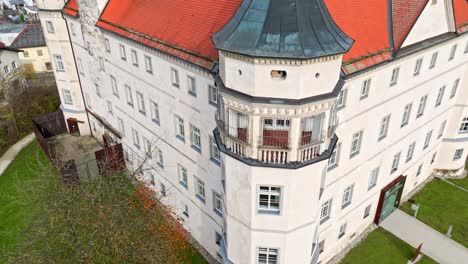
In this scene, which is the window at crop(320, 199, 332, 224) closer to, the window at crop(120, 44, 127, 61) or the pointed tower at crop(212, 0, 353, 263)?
the pointed tower at crop(212, 0, 353, 263)

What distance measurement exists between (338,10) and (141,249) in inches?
691

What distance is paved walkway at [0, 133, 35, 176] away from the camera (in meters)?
40.8

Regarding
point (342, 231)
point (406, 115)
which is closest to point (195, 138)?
point (342, 231)

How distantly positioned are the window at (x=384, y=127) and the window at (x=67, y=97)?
110 ft

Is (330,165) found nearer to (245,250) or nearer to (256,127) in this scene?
(245,250)

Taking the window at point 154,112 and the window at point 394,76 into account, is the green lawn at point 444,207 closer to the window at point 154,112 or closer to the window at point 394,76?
the window at point 394,76

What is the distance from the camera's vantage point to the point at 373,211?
97.8ft

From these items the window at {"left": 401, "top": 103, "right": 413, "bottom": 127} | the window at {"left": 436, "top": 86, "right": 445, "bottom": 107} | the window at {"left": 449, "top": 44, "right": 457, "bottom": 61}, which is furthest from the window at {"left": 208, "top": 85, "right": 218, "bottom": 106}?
the window at {"left": 436, "top": 86, "right": 445, "bottom": 107}

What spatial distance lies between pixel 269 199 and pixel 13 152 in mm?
37647

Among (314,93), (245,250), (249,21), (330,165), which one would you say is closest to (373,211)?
(330,165)

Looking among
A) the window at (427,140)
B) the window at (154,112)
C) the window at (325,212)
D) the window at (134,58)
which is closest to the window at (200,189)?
the window at (154,112)

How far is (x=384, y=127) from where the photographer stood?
85.3 ft

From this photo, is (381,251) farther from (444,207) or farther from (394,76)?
(394,76)

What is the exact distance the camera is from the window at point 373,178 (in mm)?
27473
